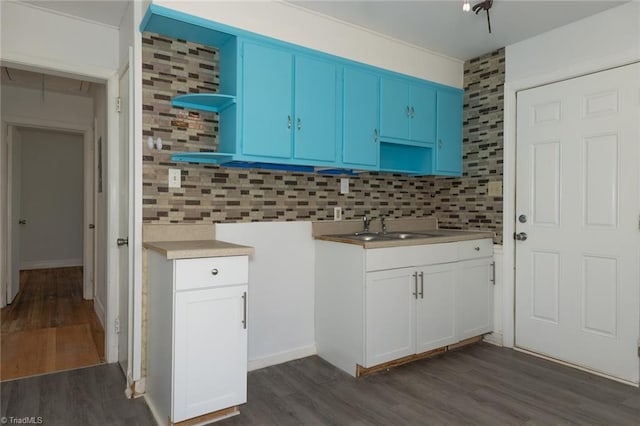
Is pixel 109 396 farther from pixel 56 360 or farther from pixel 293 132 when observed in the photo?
pixel 293 132

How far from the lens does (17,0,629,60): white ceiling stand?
2480mm

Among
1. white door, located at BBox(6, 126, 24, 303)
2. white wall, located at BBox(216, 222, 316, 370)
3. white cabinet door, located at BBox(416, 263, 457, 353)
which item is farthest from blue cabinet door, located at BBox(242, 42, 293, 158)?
white door, located at BBox(6, 126, 24, 303)

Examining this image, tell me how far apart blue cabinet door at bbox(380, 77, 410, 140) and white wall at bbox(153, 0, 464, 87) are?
143mm

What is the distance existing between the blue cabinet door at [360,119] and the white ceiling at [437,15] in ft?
1.27

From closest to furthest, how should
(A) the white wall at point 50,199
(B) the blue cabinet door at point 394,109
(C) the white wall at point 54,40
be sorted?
(C) the white wall at point 54,40, (B) the blue cabinet door at point 394,109, (A) the white wall at point 50,199

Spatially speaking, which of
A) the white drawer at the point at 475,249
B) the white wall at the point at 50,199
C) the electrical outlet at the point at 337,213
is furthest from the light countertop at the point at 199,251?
the white wall at the point at 50,199

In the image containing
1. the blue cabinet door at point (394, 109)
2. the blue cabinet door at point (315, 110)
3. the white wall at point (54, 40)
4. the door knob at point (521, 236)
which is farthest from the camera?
the door knob at point (521, 236)

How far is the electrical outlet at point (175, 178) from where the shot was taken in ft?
7.79

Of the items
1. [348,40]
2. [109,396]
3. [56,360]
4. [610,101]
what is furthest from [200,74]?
[610,101]

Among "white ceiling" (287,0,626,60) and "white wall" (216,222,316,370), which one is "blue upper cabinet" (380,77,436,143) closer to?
"white ceiling" (287,0,626,60)

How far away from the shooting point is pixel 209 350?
1.91m

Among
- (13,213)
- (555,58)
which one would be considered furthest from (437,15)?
(13,213)

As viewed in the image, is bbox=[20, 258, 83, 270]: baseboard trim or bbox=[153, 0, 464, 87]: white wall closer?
bbox=[153, 0, 464, 87]: white wall

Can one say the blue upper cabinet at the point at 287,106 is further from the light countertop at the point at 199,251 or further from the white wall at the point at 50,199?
the white wall at the point at 50,199
